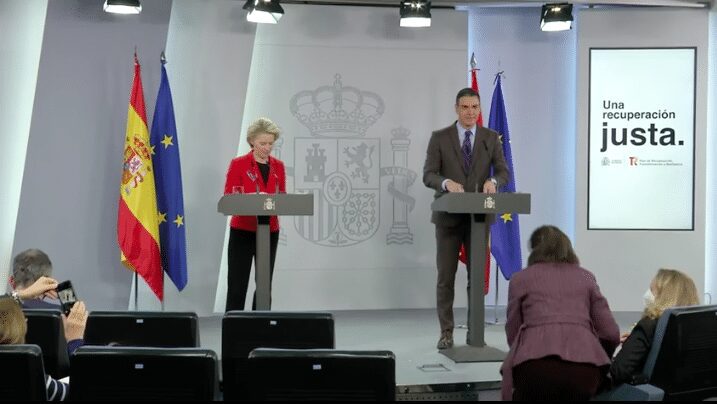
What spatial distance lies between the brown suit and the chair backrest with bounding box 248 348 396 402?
293 cm

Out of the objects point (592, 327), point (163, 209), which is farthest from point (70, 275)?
point (592, 327)

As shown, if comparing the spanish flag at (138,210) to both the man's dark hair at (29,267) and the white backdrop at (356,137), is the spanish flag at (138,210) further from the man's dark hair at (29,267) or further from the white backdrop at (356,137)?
the man's dark hair at (29,267)

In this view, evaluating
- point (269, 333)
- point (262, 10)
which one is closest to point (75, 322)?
point (269, 333)

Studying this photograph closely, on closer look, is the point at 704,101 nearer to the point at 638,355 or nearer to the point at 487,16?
the point at 487,16

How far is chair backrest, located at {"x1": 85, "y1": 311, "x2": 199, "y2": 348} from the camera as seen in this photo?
12.4 ft

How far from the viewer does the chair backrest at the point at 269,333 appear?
384 cm

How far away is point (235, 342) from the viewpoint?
3916 mm

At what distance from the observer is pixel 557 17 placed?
7668mm

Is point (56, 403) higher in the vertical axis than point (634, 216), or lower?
lower

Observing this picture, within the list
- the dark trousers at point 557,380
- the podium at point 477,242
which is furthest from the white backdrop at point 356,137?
→ the dark trousers at point 557,380

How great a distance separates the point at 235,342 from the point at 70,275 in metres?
3.87

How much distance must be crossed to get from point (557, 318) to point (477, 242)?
1806 mm

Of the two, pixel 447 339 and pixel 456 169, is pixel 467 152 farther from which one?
pixel 447 339

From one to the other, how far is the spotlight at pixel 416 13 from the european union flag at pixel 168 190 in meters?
2.12
